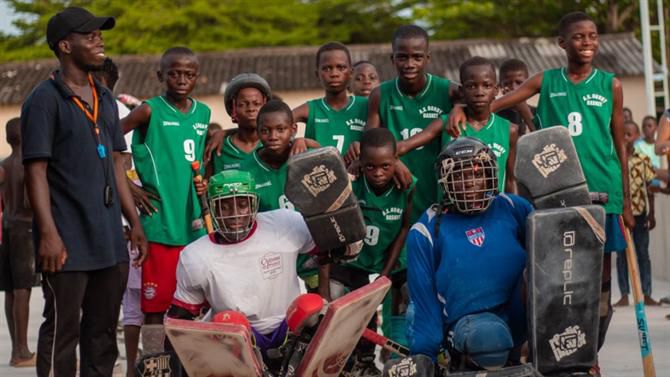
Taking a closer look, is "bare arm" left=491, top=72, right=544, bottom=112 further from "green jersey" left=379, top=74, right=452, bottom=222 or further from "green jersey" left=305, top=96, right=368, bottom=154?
"green jersey" left=305, top=96, right=368, bottom=154

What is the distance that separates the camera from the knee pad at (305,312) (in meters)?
6.39

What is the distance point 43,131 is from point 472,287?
2.35 metres

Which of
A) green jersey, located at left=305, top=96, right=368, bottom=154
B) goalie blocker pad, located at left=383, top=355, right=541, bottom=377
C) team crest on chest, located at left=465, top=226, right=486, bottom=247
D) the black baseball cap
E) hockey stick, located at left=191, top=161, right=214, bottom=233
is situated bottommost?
goalie blocker pad, located at left=383, top=355, right=541, bottom=377

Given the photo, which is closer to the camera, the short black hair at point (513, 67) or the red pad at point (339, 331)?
the red pad at point (339, 331)

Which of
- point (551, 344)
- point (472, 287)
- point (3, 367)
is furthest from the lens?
point (3, 367)

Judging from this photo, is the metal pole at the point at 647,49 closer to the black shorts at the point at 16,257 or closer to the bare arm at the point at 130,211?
the black shorts at the point at 16,257

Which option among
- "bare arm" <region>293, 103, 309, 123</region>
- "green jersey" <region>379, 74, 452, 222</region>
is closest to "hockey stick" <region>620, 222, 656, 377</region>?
"green jersey" <region>379, 74, 452, 222</region>

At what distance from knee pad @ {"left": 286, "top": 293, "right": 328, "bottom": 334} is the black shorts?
5.02 m

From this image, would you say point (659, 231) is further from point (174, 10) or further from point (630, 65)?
point (174, 10)

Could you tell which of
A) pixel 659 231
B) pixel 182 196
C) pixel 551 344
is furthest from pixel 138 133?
pixel 659 231

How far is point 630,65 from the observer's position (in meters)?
42.8

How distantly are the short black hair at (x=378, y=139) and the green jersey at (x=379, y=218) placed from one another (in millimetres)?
349

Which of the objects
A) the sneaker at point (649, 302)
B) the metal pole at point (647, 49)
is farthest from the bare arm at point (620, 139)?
the metal pole at point (647, 49)

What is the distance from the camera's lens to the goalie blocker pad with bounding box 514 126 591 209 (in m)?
6.56
